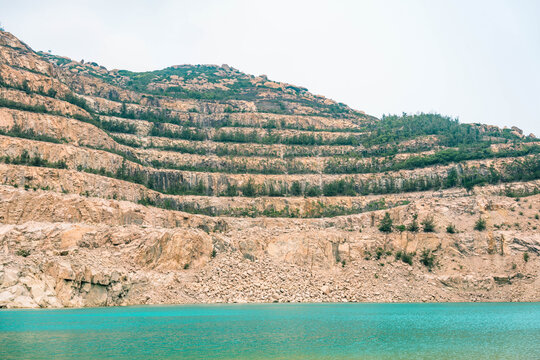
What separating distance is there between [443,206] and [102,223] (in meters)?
50.6

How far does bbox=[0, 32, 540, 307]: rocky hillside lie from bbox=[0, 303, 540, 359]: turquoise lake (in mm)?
11539

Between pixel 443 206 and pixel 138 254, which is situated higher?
pixel 443 206

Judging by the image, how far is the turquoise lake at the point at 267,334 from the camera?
90.3 feet

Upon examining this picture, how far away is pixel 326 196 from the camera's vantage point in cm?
9700

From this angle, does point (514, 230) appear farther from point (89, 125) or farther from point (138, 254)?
point (89, 125)

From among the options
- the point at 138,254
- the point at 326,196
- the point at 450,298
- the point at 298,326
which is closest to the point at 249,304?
the point at 138,254

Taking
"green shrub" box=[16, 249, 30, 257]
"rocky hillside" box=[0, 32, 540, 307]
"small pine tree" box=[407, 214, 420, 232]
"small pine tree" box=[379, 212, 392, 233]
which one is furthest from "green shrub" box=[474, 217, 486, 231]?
"green shrub" box=[16, 249, 30, 257]

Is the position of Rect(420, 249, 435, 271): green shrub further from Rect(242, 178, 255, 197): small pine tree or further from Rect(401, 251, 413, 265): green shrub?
Rect(242, 178, 255, 197): small pine tree

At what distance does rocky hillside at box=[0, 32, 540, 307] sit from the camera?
59.1m

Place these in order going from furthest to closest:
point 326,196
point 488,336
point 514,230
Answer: point 326,196
point 514,230
point 488,336

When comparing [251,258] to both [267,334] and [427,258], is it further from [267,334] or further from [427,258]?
[267,334]

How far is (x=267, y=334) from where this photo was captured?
3409 centimetres

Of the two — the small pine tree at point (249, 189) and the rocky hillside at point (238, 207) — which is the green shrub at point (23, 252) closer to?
the rocky hillside at point (238, 207)

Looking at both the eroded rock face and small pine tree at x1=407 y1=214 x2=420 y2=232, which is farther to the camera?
small pine tree at x1=407 y1=214 x2=420 y2=232
